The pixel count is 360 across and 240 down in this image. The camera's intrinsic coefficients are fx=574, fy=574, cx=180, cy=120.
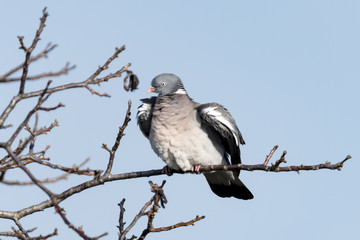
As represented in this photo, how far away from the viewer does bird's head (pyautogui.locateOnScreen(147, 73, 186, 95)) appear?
23.8 ft

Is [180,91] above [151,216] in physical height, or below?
above

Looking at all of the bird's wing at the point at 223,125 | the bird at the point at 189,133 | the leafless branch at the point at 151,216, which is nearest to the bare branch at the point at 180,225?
the leafless branch at the point at 151,216

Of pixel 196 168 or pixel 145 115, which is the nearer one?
pixel 196 168

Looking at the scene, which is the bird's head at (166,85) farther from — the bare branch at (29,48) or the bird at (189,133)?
the bare branch at (29,48)

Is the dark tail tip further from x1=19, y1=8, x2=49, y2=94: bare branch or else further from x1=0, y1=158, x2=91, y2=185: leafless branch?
x1=19, y1=8, x2=49, y2=94: bare branch

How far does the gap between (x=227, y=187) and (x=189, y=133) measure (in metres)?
1.24

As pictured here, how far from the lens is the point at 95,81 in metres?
4.18

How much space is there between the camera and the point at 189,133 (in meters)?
6.55

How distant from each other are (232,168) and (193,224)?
60 centimetres

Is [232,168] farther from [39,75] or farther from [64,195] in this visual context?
[39,75]

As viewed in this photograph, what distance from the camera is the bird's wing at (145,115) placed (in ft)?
23.3

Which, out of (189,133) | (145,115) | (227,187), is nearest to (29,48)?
(189,133)

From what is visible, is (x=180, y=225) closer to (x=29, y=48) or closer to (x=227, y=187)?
(x=29, y=48)

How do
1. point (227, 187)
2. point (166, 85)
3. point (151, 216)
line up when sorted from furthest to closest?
point (227, 187) < point (166, 85) < point (151, 216)
